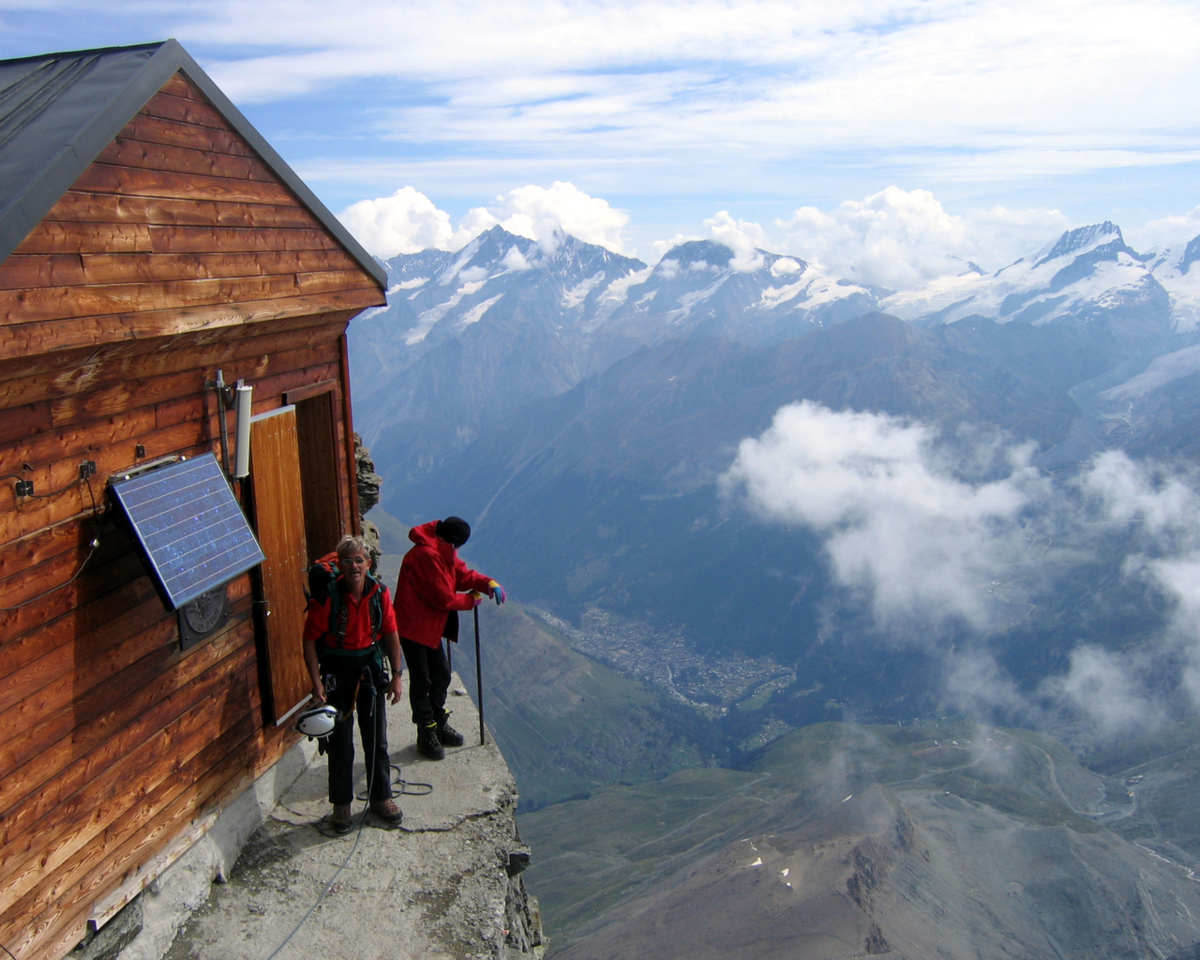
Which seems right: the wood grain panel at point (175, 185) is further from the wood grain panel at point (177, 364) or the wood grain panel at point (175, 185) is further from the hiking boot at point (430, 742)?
the hiking boot at point (430, 742)

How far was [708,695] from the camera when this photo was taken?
192 m

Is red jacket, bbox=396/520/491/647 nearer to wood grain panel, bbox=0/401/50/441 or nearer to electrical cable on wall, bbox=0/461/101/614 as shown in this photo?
electrical cable on wall, bbox=0/461/101/614

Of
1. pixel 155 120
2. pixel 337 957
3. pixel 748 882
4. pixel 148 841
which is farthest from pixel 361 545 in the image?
pixel 748 882

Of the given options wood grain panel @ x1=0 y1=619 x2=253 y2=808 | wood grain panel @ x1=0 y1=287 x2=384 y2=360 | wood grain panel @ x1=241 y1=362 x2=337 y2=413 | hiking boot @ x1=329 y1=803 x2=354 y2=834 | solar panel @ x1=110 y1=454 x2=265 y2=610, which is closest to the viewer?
wood grain panel @ x1=0 y1=287 x2=384 y2=360

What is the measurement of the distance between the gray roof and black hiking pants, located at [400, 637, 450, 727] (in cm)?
494

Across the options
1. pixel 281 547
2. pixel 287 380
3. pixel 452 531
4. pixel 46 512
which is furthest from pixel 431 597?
pixel 46 512

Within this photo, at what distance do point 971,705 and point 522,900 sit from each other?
193939mm

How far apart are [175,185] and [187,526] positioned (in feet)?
8.90

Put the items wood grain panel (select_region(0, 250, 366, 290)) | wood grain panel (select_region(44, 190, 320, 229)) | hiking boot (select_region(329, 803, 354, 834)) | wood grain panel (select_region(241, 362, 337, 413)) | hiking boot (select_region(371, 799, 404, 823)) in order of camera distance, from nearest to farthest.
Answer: wood grain panel (select_region(0, 250, 366, 290))
wood grain panel (select_region(44, 190, 320, 229))
hiking boot (select_region(329, 803, 354, 834))
wood grain panel (select_region(241, 362, 337, 413))
hiking boot (select_region(371, 799, 404, 823))

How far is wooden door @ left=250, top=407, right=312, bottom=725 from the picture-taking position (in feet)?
26.3

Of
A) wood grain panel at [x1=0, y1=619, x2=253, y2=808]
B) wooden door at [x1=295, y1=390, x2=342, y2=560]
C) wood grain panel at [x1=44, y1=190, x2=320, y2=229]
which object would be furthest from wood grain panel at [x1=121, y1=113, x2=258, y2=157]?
wood grain panel at [x1=0, y1=619, x2=253, y2=808]

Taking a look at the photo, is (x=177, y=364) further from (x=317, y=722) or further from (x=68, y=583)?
(x=317, y=722)

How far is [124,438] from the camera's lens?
6285 mm

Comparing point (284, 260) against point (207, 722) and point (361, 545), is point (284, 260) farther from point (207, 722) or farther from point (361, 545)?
point (207, 722)
